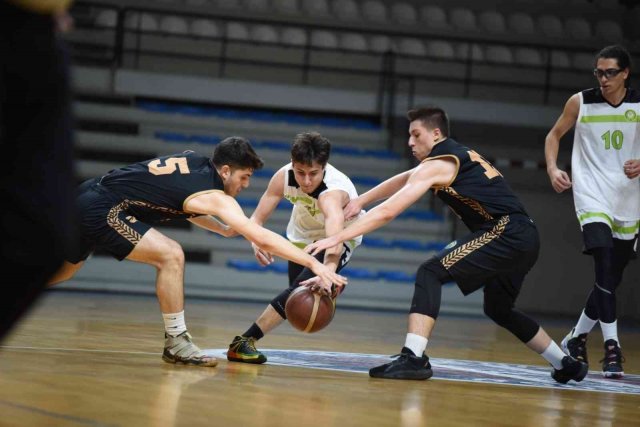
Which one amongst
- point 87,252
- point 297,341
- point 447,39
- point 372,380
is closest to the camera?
point 372,380

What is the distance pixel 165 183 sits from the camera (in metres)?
5.17

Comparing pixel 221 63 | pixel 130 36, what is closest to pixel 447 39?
pixel 221 63

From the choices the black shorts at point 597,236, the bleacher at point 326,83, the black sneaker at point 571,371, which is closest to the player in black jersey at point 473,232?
the black sneaker at point 571,371

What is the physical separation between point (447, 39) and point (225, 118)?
3.74m

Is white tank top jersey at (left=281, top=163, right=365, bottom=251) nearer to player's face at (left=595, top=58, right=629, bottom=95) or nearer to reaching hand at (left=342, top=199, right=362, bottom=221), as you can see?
reaching hand at (left=342, top=199, right=362, bottom=221)

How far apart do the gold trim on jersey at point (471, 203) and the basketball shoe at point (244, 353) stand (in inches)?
53.2

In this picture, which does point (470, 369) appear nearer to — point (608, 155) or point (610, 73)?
point (608, 155)

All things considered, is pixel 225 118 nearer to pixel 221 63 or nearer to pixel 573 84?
pixel 221 63

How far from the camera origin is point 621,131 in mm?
6121

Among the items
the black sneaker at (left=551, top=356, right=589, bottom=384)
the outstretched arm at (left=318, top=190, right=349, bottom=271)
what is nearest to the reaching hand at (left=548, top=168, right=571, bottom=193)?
the black sneaker at (left=551, top=356, right=589, bottom=384)

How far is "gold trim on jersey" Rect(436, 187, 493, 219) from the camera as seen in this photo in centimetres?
530

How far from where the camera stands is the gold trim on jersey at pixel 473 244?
521 centimetres

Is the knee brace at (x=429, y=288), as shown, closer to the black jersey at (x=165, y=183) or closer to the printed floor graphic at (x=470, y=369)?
the printed floor graphic at (x=470, y=369)

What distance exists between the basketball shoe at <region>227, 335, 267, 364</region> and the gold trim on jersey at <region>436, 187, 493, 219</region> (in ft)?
4.44
